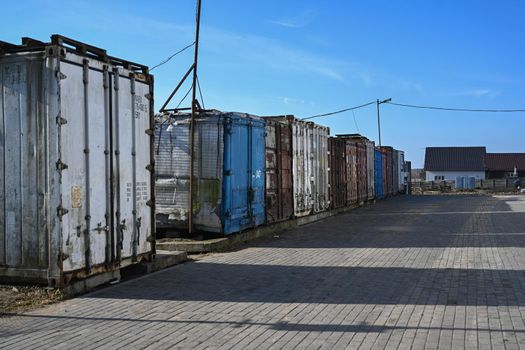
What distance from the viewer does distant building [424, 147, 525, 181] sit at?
81.6 meters

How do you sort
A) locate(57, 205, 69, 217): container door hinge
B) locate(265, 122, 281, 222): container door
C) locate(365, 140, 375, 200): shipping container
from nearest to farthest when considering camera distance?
locate(57, 205, 69, 217): container door hinge → locate(265, 122, 281, 222): container door → locate(365, 140, 375, 200): shipping container

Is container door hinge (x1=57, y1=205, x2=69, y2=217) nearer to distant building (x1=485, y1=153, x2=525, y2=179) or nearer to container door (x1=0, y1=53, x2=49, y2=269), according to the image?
container door (x1=0, y1=53, x2=49, y2=269)

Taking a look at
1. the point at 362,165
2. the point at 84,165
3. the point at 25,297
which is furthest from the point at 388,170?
the point at 25,297

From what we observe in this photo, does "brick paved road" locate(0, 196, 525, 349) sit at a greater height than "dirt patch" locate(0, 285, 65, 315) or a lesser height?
lesser

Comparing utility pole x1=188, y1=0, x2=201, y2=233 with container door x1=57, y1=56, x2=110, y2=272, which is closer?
container door x1=57, y1=56, x2=110, y2=272

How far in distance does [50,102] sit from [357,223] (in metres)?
13.1

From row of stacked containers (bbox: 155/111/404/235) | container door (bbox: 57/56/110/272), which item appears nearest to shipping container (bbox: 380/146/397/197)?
row of stacked containers (bbox: 155/111/404/235)

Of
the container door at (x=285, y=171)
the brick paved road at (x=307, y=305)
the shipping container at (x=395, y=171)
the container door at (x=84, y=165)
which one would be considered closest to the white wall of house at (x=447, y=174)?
the shipping container at (x=395, y=171)

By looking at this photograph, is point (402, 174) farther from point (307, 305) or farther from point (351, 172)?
point (307, 305)

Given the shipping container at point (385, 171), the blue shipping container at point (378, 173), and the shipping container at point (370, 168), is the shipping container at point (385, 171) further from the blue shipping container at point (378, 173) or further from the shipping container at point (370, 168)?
the shipping container at point (370, 168)

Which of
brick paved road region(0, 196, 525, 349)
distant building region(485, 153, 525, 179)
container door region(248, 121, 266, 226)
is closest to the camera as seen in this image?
brick paved road region(0, 196, 525, 349)

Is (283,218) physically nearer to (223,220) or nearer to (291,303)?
(223,220)

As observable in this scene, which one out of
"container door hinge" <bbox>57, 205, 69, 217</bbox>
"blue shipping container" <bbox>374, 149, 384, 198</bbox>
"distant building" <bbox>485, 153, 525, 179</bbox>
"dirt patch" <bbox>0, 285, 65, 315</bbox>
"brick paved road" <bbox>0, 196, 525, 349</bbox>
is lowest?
"brick paved road" <bbox>0, 196, 525, 349</bbox>

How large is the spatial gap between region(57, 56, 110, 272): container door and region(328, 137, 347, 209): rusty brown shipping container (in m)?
14.3
